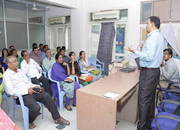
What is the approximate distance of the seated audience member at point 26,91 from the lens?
2127 millimetres

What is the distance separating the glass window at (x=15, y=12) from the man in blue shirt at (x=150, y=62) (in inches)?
195

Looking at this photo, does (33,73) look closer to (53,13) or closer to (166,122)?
(166,122)

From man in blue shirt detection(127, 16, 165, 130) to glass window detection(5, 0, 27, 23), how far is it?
496 centimetres

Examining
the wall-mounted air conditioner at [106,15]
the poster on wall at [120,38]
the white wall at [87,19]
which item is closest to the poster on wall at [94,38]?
the white wall at [87,19]

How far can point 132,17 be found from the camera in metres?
4.01

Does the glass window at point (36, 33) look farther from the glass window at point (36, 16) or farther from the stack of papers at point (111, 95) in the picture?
the stack of papers at point (111, 95)

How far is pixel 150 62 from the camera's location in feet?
5.79

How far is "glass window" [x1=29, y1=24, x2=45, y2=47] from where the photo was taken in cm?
588

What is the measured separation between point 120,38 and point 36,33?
355cm

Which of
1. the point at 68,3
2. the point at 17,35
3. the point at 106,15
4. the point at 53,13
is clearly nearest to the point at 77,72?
the point at 106,15

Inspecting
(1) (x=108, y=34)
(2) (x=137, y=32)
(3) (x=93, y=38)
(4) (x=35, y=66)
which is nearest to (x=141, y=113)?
(4) (x=35, y=66)

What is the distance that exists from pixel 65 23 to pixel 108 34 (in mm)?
1933

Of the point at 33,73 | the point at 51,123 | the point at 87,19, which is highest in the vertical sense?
the point at 87,19

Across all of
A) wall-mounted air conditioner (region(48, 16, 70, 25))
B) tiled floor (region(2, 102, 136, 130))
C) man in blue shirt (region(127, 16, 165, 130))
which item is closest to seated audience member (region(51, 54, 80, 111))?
tiled floor (region(2, 102, 136, 130))
